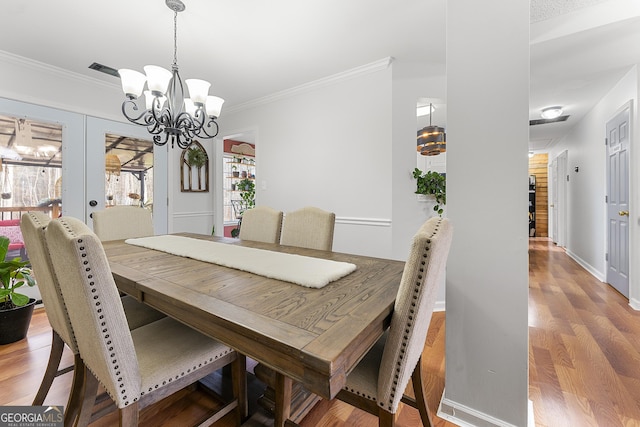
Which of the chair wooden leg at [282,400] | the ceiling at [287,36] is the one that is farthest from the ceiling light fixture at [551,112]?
the chair wooden leg at [282,400]

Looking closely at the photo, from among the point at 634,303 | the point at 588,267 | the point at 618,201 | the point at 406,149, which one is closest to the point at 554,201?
the point at 588,267

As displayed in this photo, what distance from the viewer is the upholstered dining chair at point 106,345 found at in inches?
32.5

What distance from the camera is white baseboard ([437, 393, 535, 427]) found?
1285mm

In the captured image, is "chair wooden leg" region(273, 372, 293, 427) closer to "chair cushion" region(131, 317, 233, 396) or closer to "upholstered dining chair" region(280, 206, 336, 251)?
"chair cushion" region(131, 317, 233, 396)

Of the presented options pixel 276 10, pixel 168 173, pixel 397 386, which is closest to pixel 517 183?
pixel 397 386

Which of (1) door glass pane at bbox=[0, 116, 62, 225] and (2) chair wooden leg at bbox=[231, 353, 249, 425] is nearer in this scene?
(2) chair wooden leg at bbox=[231, 353, 249, 425]

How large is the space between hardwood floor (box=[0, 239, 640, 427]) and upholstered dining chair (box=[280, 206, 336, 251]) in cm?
98

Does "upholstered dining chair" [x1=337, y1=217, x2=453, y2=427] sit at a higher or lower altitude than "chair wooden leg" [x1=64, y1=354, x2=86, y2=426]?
higher

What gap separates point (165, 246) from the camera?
6.26 ft

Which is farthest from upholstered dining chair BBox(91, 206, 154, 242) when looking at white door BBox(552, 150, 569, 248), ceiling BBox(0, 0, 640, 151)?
white door BBox(552, 150, 569, 248)

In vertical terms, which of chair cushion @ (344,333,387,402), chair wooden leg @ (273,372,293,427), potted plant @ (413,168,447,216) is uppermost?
potted plant @ (413,168,447,216)

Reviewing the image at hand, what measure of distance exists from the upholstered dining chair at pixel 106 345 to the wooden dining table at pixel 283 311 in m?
0.18

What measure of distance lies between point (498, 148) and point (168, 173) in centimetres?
378

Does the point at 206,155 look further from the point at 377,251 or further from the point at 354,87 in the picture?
the point at 377,251
